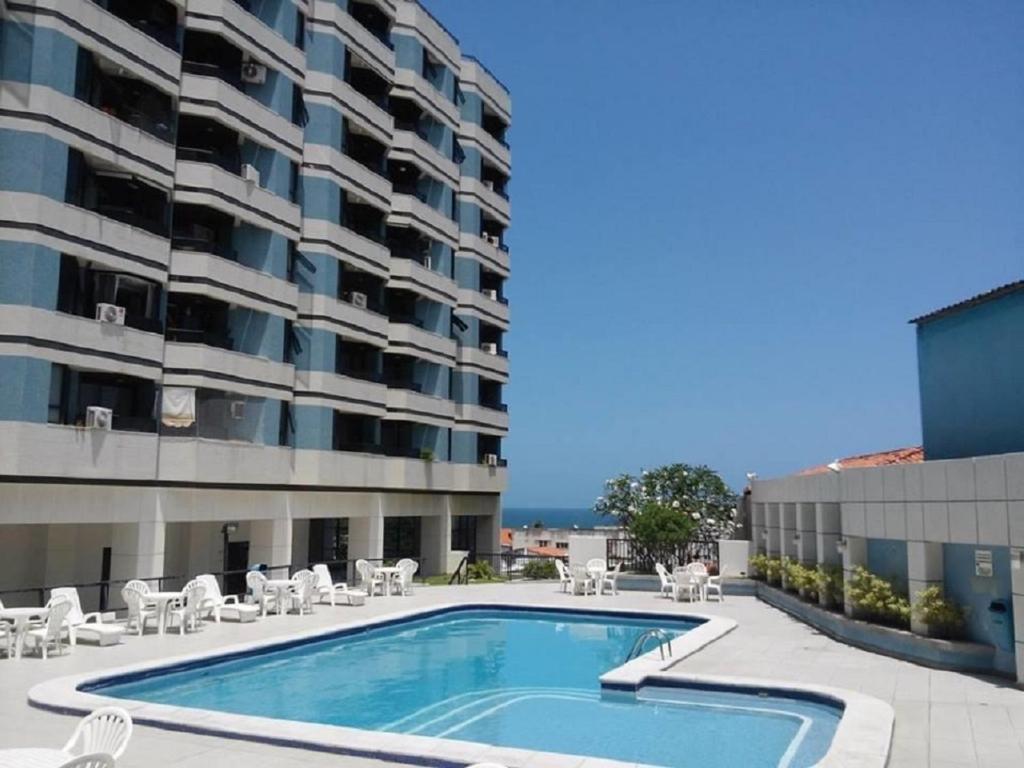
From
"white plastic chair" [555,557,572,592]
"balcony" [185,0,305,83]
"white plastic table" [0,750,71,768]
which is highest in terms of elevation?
"balcony" [185,0,305,83]

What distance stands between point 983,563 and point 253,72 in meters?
25.6

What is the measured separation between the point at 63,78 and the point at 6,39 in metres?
1.38

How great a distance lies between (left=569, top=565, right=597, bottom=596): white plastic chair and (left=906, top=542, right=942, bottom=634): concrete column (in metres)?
12.9

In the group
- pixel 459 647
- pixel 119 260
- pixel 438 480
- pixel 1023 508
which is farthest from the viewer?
pixel 438 480

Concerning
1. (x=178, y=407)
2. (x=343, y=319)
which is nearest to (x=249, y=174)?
(x=343, y=319)

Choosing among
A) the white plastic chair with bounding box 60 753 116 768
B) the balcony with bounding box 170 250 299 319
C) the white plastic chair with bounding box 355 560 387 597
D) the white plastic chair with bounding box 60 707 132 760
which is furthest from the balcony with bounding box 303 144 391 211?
the white plastic chair with bounding box 60 753 116 768

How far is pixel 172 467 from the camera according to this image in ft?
79.1

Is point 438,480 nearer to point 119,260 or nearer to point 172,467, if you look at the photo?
point 172,467

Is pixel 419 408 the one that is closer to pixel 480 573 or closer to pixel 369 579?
pixel 480 573

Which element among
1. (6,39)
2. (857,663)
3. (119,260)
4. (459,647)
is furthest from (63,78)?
(857,663)

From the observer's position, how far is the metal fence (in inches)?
1224

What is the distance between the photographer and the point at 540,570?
3381 centimetres

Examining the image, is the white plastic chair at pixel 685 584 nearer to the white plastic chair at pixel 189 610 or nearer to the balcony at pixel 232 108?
the white plastic chair at pixel 189 610

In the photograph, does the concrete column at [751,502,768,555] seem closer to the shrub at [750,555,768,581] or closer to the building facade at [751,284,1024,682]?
the shrub at [750,555,768,581]
